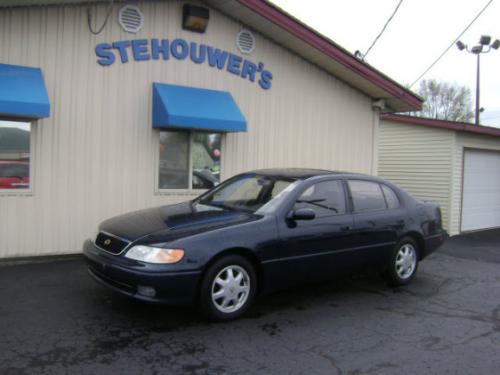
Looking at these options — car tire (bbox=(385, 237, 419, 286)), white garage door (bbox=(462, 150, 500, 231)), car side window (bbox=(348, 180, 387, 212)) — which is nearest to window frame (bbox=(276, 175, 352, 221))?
car side window (bbox=(348, 180, 387, 212))

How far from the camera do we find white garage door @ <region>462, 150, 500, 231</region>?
42.1 ft

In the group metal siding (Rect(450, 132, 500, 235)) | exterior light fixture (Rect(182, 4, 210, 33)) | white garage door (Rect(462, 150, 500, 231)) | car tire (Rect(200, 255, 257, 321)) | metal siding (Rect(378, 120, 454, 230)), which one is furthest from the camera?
white garage door (Rect(462, 150, 500, 231))

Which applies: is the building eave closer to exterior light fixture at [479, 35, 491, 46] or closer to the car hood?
the car hood

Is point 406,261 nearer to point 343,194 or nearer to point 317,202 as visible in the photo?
point 343,194

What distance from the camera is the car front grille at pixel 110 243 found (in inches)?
189

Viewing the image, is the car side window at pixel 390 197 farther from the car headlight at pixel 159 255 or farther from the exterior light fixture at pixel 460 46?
the exterior light fixture at pixel 460 46

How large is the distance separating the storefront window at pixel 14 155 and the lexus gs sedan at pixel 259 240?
7.86 ft

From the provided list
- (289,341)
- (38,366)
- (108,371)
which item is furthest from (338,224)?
(38,366)

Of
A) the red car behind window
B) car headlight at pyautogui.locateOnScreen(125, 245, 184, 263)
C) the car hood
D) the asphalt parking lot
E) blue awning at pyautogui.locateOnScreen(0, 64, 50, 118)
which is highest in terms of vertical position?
blue awning at pyautogui.locateOnScreen(0, 64, 50, 118)

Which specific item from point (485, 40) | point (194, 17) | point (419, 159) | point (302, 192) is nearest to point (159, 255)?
point (302, 192)

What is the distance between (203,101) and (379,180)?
3.36 meters

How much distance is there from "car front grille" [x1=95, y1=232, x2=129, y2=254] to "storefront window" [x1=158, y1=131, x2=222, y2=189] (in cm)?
329

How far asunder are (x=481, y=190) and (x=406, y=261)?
803cm

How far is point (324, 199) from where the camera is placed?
18.9 feet
